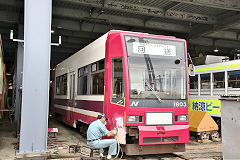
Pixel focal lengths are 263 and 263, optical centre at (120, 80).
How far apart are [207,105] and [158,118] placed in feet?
18.0

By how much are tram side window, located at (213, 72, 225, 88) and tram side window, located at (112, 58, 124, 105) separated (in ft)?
18.6

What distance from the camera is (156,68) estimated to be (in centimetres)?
653

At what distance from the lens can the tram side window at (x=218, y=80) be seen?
10.5 m

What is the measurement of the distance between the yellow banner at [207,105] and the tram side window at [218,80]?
663mm

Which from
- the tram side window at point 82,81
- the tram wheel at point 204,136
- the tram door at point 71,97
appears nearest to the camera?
the tram side window at point 82,81

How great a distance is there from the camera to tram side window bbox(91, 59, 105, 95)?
24.0 feet

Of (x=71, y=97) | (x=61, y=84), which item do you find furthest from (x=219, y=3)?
(x=61, y=84)

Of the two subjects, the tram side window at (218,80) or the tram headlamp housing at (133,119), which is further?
the tram side window at (218,80)

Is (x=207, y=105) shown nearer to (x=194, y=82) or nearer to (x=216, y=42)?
(x=194, y=82)

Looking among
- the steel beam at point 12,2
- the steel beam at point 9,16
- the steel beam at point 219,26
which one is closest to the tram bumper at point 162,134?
the steel beam at point 219,26

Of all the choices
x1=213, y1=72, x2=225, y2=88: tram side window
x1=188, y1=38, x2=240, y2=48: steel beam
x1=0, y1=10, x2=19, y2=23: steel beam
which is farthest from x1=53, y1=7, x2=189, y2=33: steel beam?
x1=213, y1=72, x2=225, y2=88: tram side window

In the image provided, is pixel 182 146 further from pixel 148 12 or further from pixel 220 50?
pixel 220 50

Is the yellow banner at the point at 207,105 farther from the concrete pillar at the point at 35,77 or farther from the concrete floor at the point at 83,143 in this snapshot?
the concrete pillar at the point at 35,77

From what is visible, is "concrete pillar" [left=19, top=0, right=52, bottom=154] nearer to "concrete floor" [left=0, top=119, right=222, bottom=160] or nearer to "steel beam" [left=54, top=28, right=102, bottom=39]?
"concrete floor" [left=0, top=119, right=222, bottom=160]
